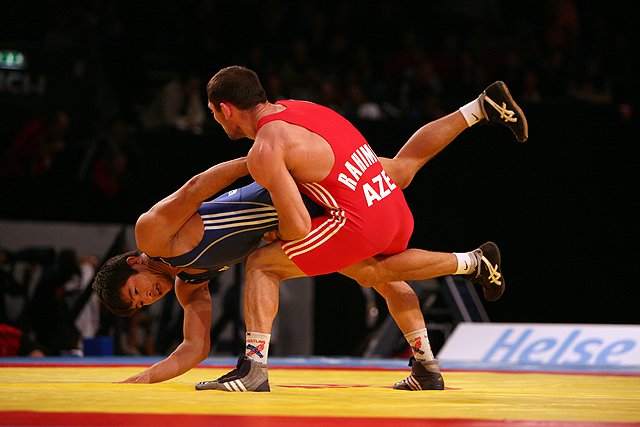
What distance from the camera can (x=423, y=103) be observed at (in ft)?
27.1

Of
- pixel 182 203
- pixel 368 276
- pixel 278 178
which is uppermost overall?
pixel 278 178

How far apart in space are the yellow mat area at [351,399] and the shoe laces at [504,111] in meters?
1.05

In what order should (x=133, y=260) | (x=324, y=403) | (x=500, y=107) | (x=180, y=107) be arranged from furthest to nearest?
(x=180, y=107)
(x=500, y=107)
(x=133, y=260)
(x=324, y=403)

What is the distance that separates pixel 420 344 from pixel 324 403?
3.59 ft

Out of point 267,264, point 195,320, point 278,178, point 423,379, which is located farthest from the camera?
point 195,320

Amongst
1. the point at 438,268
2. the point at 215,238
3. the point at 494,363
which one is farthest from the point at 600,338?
the point at 215,238

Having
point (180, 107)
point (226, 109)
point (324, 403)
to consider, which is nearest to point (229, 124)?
point (226, 109)

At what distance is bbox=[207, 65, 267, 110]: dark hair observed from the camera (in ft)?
11.8

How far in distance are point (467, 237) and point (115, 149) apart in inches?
109

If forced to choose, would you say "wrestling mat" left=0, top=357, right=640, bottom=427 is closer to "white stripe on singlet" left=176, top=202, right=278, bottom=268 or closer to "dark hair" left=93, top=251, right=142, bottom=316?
"dark hair" left=93, top=251, right=142, bottom=316

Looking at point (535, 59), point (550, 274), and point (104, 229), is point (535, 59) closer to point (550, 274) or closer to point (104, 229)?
point (550, 274)

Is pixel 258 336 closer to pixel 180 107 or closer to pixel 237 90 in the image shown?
pixel 237 90

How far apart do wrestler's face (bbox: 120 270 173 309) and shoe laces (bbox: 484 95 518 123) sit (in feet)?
4.76

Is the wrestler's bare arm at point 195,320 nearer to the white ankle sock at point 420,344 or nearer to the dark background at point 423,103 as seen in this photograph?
the white ankle sock at point 420,344
